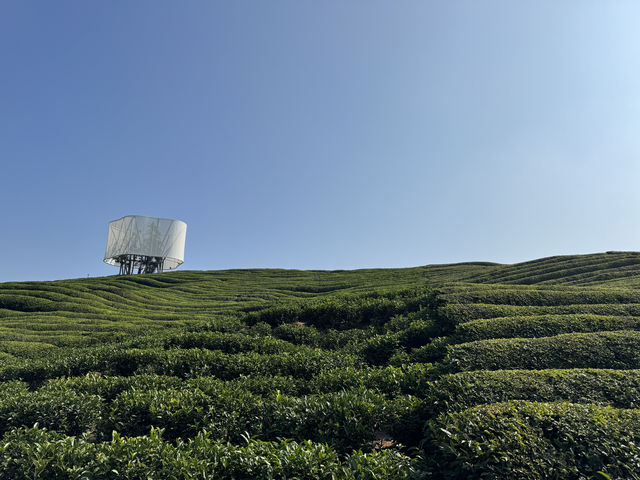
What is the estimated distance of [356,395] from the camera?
6.45m

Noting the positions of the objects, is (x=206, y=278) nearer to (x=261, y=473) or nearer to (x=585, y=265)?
(x=585, y=265)

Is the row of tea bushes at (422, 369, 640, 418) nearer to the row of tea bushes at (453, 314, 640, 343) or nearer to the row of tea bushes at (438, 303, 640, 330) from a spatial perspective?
the row of tea bushes at (453, 314, 640, 343)

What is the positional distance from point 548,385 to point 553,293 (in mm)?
8730

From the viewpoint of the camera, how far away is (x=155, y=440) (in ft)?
17.2

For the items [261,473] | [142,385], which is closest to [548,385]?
[261,473]

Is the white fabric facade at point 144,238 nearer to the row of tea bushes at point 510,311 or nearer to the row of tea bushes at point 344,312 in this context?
the row of tea bushes at point 344,312

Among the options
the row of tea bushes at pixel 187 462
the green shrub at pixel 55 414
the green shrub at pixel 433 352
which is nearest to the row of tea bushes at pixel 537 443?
the row of tea bushes at pixel 187 462

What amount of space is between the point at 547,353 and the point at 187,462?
7.60 meters

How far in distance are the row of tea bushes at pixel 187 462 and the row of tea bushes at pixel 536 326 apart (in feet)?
18.5

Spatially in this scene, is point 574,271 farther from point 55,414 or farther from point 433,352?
point 55,414

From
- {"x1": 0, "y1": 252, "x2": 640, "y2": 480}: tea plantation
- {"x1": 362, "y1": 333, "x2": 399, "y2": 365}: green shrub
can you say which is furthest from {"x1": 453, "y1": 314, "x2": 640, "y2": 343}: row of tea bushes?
{"x1": 362, "y1": 333, "x2": 399, "y2": 365}: green shrub

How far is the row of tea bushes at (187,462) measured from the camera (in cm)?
455

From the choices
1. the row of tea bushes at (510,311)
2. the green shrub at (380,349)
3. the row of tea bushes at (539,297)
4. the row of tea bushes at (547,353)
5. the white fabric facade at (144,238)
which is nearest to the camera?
the row of tea bushes at (547,353)

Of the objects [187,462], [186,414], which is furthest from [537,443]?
[186,414]
